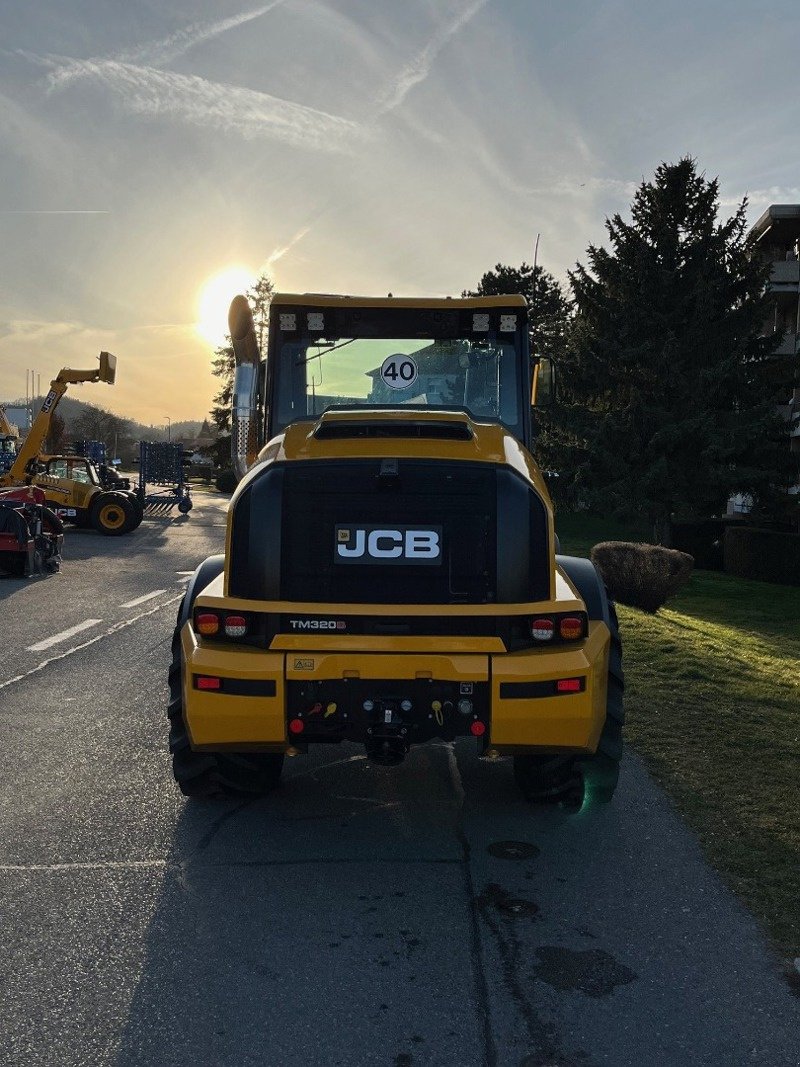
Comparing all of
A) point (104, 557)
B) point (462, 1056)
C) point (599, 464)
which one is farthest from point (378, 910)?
point (599, 464)

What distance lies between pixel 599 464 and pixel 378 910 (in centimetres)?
2658

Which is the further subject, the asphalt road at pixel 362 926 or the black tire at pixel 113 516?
the black tire at pixel 113 516

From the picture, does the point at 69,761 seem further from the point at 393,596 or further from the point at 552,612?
the point at 552,612

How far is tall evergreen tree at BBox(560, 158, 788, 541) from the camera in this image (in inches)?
1146

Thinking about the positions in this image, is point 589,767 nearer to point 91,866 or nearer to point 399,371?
point 91,866

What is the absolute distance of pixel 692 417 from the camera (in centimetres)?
2895

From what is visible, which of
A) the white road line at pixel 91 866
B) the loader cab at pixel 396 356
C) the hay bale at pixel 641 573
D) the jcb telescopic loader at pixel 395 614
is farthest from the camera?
the hay bale at pixel 641 573

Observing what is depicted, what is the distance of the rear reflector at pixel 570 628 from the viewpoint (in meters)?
4.60

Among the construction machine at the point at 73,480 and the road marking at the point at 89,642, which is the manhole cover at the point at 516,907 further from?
the construction machine at the point at 73,480

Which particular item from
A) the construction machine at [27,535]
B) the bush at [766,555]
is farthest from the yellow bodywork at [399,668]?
the bush at [766,555]

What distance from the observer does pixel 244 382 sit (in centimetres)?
629

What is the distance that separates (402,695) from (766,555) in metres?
24.5

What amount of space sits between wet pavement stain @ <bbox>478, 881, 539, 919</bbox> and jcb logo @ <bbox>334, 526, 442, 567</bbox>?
141cm

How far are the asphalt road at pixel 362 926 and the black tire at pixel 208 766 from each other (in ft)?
0.33
